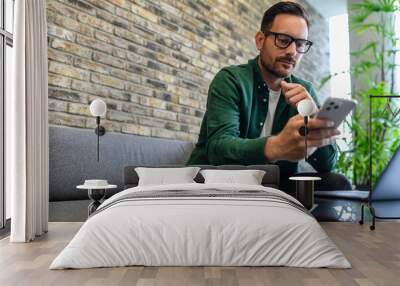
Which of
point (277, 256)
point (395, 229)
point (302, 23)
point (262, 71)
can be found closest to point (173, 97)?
point (262, 71)

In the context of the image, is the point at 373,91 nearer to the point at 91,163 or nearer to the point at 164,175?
the point at 164,175

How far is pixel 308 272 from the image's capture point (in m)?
2.62

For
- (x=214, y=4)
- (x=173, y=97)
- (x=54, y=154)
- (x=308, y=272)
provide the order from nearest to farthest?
(x=308, y=272)
(x=54, y=154)
(x=173, y=97)
(x=214, y=4)

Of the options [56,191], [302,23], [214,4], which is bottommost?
[56,191]

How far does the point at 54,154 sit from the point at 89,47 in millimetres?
1017

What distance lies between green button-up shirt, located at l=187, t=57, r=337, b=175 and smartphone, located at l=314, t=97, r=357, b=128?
345 mm

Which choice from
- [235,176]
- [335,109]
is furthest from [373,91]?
[235,176]

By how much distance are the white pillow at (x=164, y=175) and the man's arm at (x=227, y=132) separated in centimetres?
48

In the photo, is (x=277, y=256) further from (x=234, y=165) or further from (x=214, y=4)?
(x=214, y=4)

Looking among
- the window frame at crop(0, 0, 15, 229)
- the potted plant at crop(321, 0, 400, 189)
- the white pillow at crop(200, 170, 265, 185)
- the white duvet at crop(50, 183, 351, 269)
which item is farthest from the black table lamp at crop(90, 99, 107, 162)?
the potted plant at crop(321, 0, 400, 189)

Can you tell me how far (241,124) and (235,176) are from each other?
0.73 metres

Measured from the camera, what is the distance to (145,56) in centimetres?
496

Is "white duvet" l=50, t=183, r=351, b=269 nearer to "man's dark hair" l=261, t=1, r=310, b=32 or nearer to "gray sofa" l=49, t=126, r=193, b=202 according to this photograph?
"gray sofa" l=49, t=126, r=193, b=202

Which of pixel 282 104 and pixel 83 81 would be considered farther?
pixel 282 104
